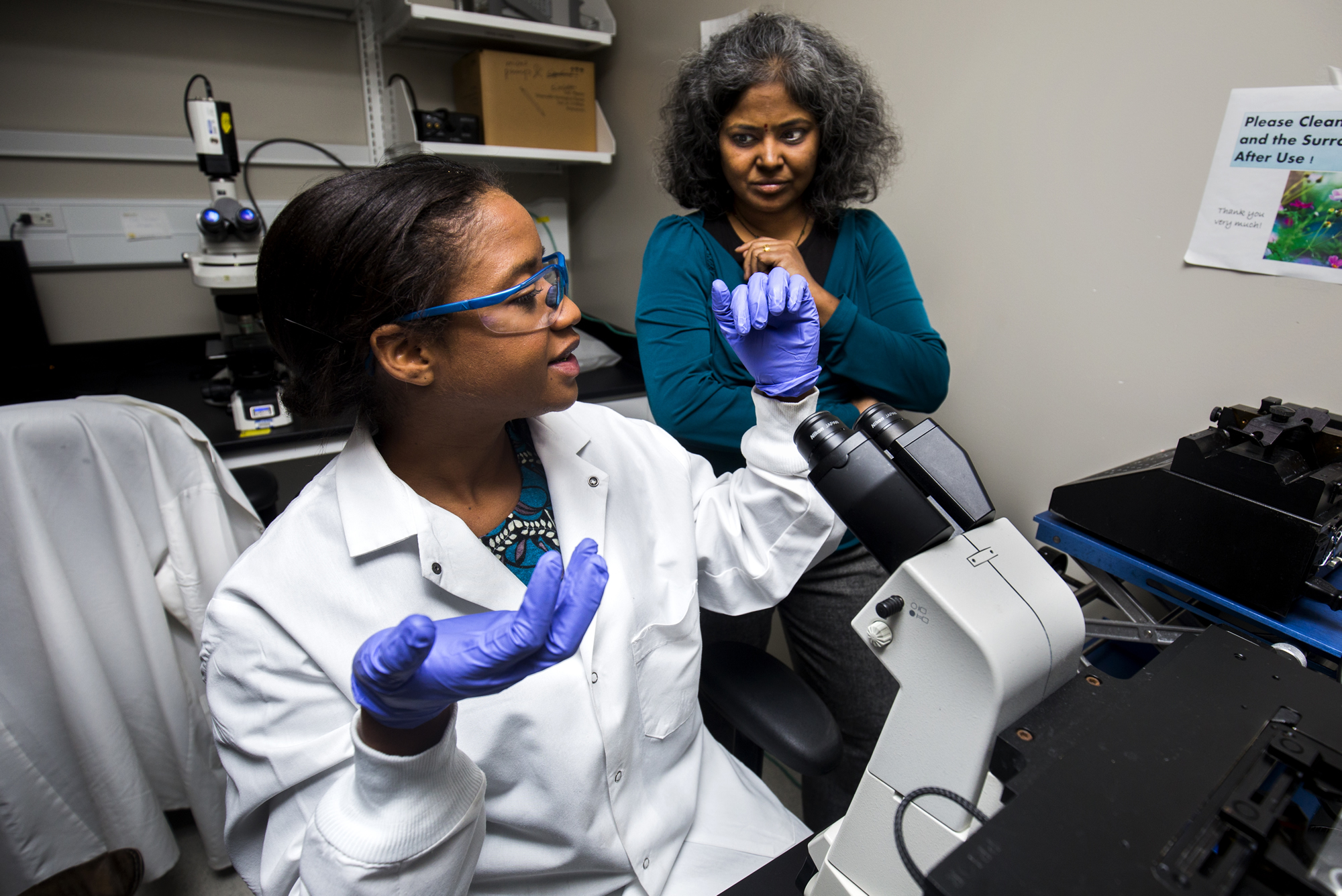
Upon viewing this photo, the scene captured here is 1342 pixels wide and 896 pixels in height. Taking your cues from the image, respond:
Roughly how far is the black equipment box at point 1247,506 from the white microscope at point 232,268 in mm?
1714

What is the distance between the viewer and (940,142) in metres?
1.47

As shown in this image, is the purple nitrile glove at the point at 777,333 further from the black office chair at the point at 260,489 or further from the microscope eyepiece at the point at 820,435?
the black office chair at the point at 260,489

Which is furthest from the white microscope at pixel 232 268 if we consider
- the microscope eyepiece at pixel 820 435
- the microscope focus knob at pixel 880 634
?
the microscope focus knob at pixel 880 634

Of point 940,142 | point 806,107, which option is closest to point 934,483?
point 806,107

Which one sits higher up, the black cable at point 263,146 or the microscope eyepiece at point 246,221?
the black cable at point 263,146

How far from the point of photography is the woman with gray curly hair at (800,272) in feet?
3.92

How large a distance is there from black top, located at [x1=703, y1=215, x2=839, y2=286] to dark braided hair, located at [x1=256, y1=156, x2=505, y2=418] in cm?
60

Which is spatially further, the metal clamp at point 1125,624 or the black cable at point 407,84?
the black cable at point 407,84

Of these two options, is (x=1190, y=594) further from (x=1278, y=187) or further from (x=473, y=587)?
(x=473, y=587)

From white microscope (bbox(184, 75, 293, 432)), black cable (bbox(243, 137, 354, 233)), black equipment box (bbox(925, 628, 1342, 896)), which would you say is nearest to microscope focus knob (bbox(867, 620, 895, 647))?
black equipment box (bbox(925, 628, 1342, 896))

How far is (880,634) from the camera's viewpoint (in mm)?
585

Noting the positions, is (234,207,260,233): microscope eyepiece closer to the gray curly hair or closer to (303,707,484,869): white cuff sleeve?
the gray curly hair

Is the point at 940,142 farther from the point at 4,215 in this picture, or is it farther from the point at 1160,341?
the point at 4,215

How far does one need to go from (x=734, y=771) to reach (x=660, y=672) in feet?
0.77
